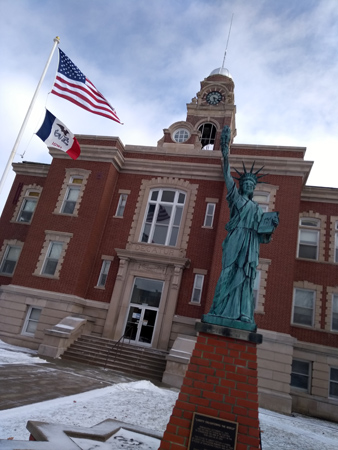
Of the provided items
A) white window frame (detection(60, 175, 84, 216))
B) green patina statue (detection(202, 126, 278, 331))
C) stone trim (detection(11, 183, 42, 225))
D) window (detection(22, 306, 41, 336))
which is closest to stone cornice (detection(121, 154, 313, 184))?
white window frame (detection(60, 175, 84, 216))

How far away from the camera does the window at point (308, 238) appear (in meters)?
18.9

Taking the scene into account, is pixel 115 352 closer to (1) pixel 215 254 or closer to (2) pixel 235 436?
(1) pixel 215 254

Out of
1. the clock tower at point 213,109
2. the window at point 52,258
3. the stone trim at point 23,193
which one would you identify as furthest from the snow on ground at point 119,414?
the clock tower at point 213,109

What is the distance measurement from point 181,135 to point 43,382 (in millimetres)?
16825

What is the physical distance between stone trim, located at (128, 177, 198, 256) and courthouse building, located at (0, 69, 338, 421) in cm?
6

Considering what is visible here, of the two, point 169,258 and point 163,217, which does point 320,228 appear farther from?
point 163,217

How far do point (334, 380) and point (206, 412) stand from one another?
1507cm

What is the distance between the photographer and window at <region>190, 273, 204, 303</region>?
17406 mm

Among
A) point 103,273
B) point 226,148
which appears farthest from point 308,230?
point 226,148

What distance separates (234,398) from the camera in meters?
4.22

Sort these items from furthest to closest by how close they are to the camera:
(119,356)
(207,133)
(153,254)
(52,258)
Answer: (207,133), (52,258), (153,254), (119,356)

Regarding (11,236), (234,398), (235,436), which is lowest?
(235,436)

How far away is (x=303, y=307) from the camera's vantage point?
58.9 feet

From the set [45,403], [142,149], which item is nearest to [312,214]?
[142,149]
